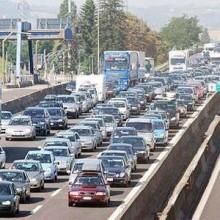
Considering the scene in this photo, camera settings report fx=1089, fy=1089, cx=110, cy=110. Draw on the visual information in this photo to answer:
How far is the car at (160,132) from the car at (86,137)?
13.2 feet

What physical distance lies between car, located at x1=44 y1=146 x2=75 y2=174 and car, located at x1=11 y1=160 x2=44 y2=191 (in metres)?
4.76

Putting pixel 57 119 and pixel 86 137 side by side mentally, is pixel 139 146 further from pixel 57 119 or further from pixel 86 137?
pixel 57 119

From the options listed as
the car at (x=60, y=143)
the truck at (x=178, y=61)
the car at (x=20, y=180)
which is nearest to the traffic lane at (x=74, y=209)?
the car at (x=20, y=180)

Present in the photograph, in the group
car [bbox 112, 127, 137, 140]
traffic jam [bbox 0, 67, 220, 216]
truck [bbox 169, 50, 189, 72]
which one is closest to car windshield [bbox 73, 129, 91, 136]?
traffic jam [bbox 0, 67, 220, 216]

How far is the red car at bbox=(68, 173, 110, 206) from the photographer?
35250 millimetres

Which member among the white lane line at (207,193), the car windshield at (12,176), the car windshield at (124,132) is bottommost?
the white lane line at (207,193)

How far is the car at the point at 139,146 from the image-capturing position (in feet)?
162

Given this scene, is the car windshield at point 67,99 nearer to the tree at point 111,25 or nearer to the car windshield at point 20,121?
the car windshield at point 20,121

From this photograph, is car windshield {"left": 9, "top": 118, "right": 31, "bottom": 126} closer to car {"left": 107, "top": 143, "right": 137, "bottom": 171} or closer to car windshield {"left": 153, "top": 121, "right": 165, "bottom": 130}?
car windshield {"left": 153, "top": 121, "right": 165, "bottom": 130}

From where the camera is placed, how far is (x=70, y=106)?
7588 cm

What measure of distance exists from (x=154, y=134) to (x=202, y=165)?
4.61 m

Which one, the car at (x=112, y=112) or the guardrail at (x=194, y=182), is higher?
the car at (x=112, y=112)

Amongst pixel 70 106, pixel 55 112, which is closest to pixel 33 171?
pixel 55 112

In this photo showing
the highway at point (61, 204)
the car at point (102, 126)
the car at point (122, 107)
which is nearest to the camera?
the highway at point (61, 204)
